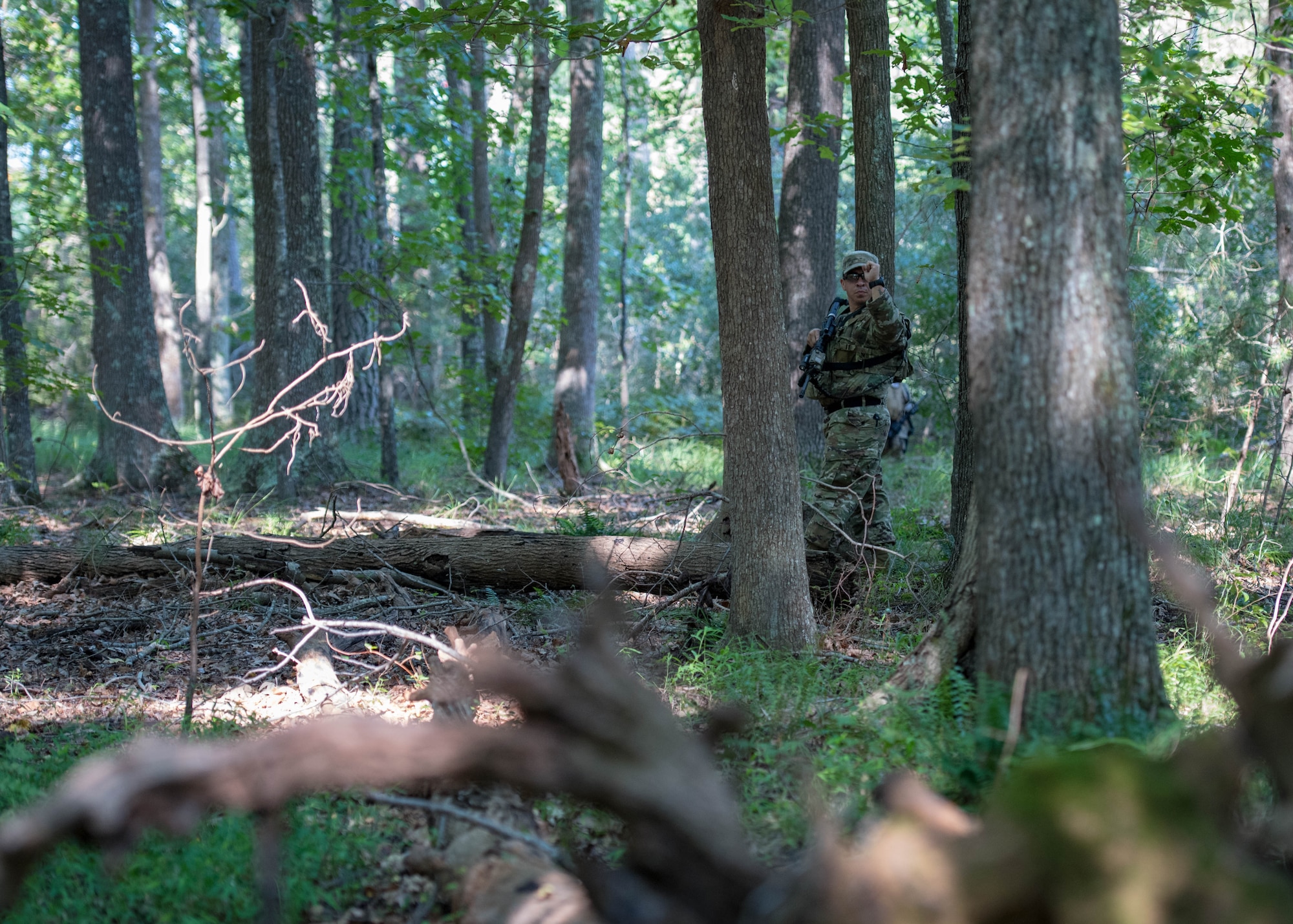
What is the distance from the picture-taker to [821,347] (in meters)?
6.61

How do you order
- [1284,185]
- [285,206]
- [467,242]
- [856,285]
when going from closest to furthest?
[856,285] → [1284,185] → [285,206] → [467,242]

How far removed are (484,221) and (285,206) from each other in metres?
3.65

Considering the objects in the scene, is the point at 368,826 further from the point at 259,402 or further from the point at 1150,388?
the point at 1150,388

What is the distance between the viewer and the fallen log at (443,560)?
6.06 metres

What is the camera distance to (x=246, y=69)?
11406 mm

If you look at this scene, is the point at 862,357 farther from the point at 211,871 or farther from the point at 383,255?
the point at 383,255

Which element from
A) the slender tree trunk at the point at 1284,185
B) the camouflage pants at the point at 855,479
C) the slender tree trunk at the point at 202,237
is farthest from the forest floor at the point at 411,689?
the slender tree trunk at the point at 202,237

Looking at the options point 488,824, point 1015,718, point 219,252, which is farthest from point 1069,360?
point 219,252

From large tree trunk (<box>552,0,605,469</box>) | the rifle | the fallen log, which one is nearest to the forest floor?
the fallen log

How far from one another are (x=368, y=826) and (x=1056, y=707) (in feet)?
8.15

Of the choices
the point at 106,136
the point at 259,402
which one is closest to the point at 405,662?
the point at 259,402

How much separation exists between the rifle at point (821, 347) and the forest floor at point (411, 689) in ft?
5.22

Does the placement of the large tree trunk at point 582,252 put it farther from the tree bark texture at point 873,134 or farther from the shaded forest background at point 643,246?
the tree bark texture at point 873,134

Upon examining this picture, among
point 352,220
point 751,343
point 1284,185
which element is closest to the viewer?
point 751,343
